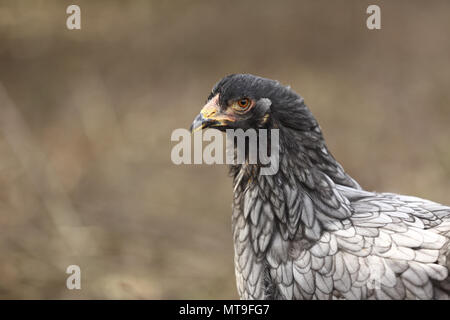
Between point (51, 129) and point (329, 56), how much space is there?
3788 millimetres

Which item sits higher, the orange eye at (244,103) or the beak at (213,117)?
the orange eye at (244,103)

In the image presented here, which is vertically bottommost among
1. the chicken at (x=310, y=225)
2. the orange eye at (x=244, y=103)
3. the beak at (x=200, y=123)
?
the chicken at (x=310, y=225)

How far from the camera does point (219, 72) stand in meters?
6.67

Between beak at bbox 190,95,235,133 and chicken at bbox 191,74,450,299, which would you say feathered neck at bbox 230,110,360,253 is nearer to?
chicken at bbox 191,74,450,299

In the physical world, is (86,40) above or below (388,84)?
above

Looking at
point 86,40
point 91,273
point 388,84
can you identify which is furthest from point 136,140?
point 388,84

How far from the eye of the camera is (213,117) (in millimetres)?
2225

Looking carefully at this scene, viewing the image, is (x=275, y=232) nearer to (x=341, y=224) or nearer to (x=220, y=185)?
(x=341, y=224)

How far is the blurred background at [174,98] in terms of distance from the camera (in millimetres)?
5426

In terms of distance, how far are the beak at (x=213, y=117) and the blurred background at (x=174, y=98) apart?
9.57 feet

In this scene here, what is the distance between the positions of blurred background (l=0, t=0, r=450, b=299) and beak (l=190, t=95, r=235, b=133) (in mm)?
2916

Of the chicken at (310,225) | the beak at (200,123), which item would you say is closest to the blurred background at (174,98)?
the chicken at (310,225)

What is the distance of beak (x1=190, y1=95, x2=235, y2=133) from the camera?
221 cm

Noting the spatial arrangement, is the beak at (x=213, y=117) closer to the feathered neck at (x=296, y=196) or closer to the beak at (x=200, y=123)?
the beak at (x=200, y=123)
